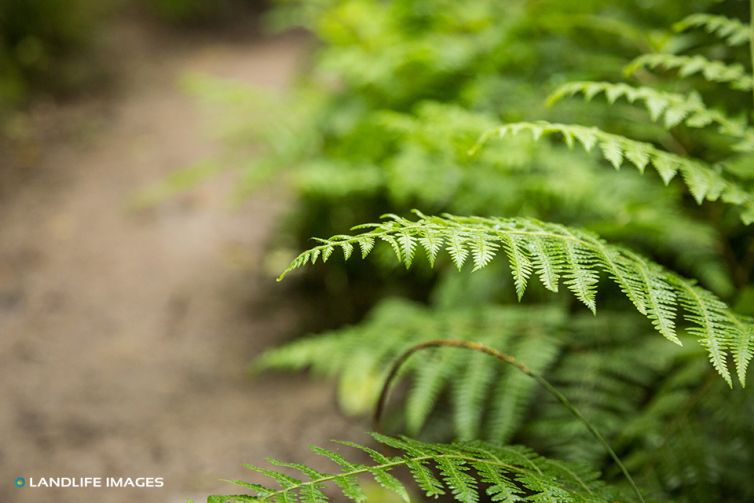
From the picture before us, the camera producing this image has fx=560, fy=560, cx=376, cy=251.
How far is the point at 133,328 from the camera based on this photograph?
126 inches

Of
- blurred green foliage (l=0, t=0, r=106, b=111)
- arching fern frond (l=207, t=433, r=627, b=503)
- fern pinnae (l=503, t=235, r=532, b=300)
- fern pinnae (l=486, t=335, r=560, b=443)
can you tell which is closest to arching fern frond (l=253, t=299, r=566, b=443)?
fern pinnae (l=486, t=335, r=560, b=443)

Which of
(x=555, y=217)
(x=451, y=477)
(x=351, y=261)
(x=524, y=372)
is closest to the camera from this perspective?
(x=451, y=477)

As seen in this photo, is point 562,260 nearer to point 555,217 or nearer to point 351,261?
point 555,217

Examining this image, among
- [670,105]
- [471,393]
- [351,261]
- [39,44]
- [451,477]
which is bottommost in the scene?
[471,393]

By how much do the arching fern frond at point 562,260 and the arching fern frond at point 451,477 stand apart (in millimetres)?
309

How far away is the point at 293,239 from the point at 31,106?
148 inches

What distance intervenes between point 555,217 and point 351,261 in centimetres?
119

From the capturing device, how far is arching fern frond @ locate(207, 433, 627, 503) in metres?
0.86

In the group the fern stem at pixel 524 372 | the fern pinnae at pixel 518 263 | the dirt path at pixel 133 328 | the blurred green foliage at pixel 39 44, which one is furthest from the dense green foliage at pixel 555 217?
the blurred green foliage at pixel 39 44

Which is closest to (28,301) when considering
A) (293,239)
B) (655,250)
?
(293,239)

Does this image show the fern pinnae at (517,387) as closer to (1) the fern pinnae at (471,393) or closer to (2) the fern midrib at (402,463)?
(1) the fern pinnae at (471,393)

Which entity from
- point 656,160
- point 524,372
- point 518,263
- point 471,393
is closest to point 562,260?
point 518,263

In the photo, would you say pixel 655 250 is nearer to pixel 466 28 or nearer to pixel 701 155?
pixel 701 155

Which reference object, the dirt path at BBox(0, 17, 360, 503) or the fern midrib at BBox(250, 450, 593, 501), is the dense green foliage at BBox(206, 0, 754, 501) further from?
the dirt path at BBox(0, 17, 360, 503)
